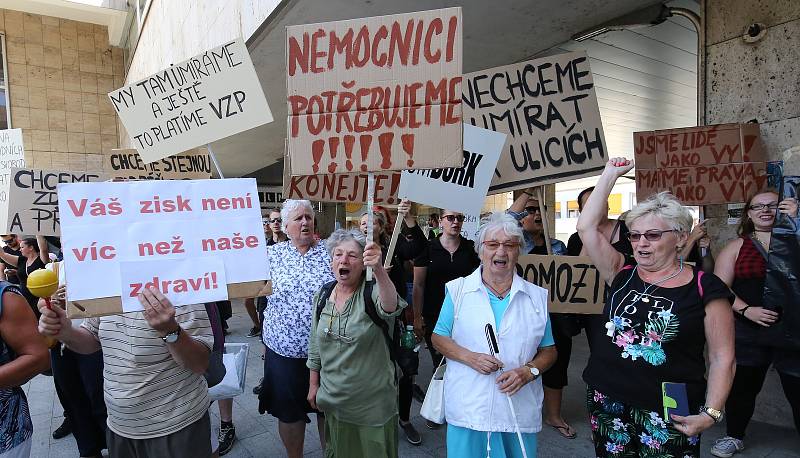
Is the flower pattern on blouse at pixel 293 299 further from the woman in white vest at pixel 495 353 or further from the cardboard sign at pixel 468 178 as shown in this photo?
the woman in white vest at pixel 495 353

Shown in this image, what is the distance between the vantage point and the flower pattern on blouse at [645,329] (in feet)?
5.70

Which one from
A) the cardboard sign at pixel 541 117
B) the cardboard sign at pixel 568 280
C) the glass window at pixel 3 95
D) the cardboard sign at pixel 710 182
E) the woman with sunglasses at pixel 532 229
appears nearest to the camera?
the cardboard sign at pixel 568 280

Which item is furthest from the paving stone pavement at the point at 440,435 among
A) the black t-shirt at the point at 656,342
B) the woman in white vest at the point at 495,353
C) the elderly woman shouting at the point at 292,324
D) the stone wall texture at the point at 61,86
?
the stone wall texture at the point at 61,86

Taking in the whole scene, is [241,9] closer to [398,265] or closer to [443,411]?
[398,265]

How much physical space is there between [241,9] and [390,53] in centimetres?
385

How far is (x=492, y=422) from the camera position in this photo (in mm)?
2021

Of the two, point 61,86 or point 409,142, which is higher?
point 61,86

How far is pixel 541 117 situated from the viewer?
326 cm

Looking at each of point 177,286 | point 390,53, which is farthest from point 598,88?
point 177,286

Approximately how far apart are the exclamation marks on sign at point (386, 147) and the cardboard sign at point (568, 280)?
1.27 m

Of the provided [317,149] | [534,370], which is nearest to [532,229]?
[534,370]

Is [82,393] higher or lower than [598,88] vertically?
lower

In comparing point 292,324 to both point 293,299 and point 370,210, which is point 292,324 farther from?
point 370,210

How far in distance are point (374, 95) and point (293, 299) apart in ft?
4.49
